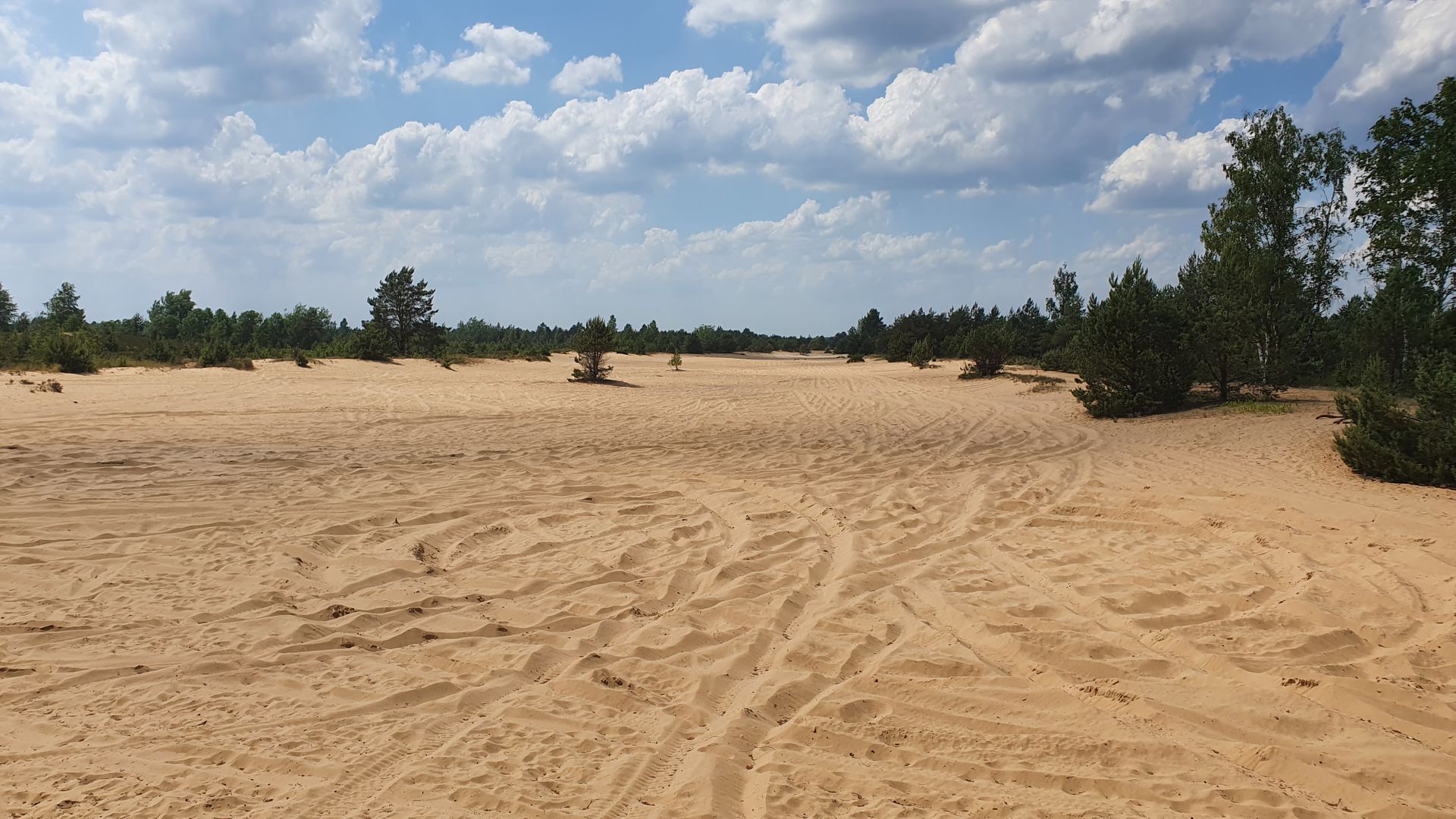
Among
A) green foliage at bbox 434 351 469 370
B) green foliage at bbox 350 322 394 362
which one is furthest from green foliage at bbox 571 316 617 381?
green foliage at bbox 350 322 394 362

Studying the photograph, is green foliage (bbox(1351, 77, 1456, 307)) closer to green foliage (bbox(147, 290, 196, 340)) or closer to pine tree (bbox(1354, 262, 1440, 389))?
pine tree (bbox(1354, 262, 1440, 389))

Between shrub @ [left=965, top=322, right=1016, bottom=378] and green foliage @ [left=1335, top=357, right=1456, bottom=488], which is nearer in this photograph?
green foliage @ [left=1335, top=357, right=1456, bottom=488]

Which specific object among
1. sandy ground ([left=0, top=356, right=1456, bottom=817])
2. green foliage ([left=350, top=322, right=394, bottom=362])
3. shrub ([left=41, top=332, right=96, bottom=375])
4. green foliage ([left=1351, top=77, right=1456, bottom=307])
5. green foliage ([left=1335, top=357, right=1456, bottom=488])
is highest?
green foliage ([left=1351, top=77, right=1456, bottom=307])

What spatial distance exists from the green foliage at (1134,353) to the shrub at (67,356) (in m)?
23.7

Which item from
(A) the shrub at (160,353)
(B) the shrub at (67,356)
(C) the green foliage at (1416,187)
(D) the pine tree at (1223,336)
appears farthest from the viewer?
(A) the shrub at (160,353)

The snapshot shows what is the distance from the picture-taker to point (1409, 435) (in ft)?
27.5

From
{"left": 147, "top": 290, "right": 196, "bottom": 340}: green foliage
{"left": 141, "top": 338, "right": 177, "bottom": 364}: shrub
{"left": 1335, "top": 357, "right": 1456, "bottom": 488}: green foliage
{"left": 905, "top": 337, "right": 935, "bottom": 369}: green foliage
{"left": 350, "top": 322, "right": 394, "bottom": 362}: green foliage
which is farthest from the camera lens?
{"left": 147, "top": 290, "right": 196, "bottom": 340}: green foliage

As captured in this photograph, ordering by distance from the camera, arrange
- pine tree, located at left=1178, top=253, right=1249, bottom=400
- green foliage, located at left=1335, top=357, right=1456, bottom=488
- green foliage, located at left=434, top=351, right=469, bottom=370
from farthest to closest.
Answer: green foliage, located at left=434, top=351, right=469, bottom=370, pine tree, located at left=1178, top=253, right=1249, bottom=400, green foliage, located at left=1335, top=357, right=1456, bottom=488

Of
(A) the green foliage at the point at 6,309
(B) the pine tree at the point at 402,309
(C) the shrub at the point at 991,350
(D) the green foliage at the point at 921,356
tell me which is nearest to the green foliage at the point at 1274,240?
(C) the shrub at the point at 991,350

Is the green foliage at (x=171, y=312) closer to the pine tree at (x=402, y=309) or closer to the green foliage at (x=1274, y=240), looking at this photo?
the pine tree at (x=402, y=309)

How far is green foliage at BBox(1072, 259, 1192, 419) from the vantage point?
15172 millimetres

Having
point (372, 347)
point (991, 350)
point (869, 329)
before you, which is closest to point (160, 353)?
point (372, 347)

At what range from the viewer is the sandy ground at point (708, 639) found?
2836 millimetres

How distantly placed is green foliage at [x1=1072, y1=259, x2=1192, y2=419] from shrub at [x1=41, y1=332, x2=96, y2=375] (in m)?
23.7
